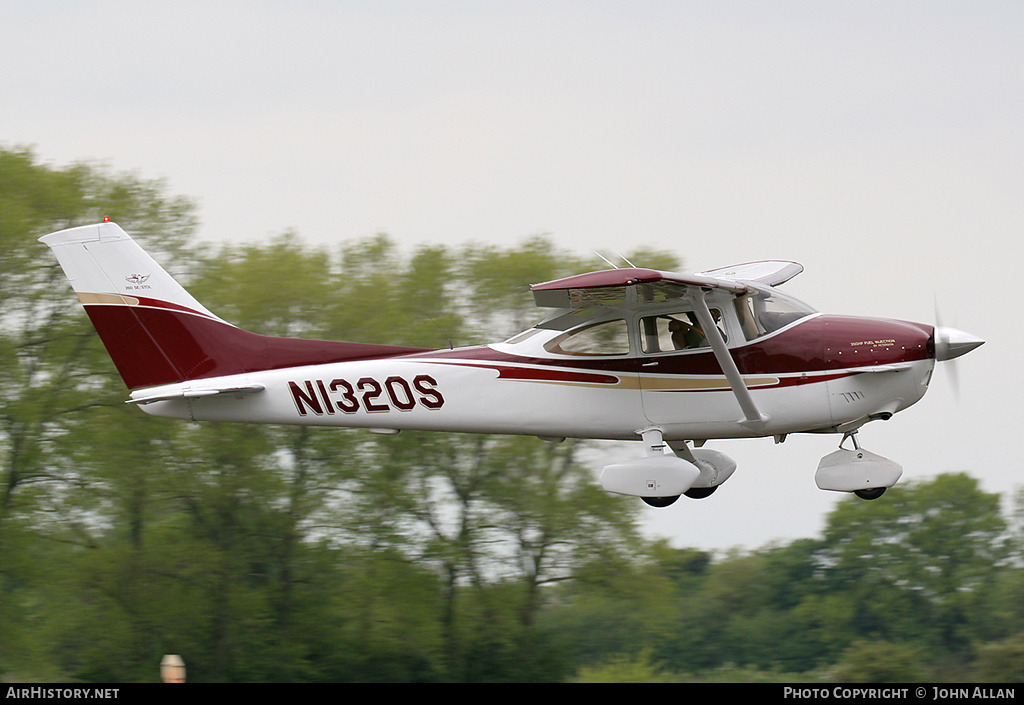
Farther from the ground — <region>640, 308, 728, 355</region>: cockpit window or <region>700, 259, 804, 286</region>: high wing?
Answer: <region>700, 259, 804, 286</region>: high wing

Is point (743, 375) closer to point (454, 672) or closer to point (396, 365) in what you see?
point (396, 365)

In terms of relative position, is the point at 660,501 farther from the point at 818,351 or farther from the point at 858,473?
the point at 818,351

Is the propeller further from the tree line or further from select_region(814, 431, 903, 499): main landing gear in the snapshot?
the tree line

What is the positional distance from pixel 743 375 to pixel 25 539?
1969 centimetres

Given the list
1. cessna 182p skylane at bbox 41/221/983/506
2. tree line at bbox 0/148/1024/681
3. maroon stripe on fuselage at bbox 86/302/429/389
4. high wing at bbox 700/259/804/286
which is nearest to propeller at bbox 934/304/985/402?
cessna 182p skylane at bbox 41/221/983/506

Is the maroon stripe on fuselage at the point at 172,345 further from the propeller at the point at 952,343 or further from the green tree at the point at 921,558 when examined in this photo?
the green tree at the point at 921,558

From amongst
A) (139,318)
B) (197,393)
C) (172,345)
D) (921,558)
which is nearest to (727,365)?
(197,393)

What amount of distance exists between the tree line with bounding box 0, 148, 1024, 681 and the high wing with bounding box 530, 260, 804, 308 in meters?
14.0

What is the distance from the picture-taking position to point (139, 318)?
1291 centimetres

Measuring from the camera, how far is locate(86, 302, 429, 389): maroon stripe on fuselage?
41.4 ft

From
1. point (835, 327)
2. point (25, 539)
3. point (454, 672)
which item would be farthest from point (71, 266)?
point (454, 672)

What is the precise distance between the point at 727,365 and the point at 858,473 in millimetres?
1718

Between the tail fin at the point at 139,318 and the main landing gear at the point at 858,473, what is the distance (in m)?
6.01

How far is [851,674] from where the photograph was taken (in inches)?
1275
